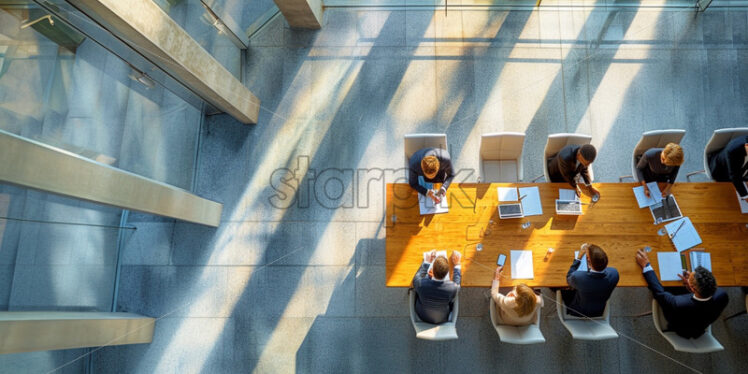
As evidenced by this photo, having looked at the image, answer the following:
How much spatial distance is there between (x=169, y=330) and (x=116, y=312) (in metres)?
0.59

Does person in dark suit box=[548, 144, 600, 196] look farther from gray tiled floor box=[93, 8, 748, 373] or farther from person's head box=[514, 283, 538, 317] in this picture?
person's head box=[514, 283, 538, 317]

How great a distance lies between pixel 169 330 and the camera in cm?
429

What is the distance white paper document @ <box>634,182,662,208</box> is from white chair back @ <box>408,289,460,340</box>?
1929 mm

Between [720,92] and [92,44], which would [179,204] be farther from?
[720,92]

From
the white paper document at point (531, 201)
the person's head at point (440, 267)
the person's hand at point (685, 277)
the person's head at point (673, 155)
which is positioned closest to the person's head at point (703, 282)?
the person's hand at point (685, 277)

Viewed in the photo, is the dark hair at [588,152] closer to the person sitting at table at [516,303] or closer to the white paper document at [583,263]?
the white paper document at [583,263]

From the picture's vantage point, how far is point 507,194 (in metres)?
3.68

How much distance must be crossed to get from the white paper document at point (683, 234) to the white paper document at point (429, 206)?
2.03 metres

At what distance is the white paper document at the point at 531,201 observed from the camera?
11.9 ft

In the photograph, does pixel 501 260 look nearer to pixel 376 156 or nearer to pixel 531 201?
pixel 531 201

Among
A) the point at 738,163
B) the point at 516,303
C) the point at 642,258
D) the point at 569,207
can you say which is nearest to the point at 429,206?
the point at 516,303

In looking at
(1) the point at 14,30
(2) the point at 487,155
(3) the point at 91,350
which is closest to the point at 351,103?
(2) the point at 487,155

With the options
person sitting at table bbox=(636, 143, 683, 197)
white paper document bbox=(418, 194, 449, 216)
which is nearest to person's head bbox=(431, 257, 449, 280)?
white paper document bbox=(418, 194, 449, 216)

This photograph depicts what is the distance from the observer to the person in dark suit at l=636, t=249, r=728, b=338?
3184 mm
